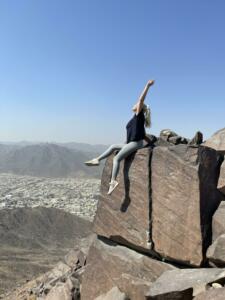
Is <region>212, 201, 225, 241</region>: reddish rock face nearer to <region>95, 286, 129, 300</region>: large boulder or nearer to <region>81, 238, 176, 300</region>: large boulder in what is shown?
<region>81, 238, 176, 300</region>: large boulder

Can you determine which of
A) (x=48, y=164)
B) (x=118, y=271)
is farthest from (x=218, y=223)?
(x=48, y=164)

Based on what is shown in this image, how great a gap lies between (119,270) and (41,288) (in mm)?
6233

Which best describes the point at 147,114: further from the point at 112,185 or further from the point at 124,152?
the point at 112,185

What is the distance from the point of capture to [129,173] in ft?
34.8

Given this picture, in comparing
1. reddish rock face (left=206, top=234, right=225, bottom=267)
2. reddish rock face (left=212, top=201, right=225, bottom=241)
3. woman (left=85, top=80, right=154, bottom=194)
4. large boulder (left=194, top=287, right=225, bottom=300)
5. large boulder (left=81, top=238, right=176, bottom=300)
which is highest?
woman (left=85, top=80, right=154, bottom=194)

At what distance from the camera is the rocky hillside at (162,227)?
8.56 m

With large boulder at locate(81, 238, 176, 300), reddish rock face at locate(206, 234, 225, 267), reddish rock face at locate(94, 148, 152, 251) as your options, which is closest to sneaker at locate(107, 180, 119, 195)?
reddish rock face at locate(94, 148, 152, 251)

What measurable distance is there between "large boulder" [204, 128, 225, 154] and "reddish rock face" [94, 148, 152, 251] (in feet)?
5.35

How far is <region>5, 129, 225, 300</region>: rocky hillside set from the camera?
8562 mm

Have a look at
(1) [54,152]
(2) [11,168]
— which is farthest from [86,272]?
(1) [54,152]

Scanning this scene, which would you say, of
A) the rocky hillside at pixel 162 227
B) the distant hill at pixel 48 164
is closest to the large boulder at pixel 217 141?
the rocky hillside at pixel 162 227

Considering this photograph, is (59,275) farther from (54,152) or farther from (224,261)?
(54,152)

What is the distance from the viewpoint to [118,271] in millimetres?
10531

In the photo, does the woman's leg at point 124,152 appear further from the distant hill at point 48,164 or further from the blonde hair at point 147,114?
the distant hill at point 48,164
